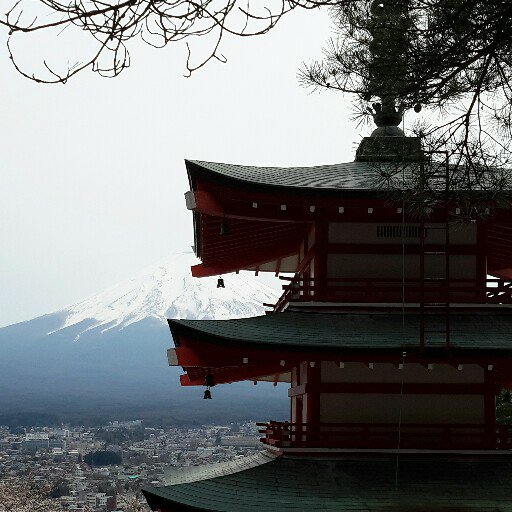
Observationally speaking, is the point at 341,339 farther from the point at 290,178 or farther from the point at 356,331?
the point at 290,178

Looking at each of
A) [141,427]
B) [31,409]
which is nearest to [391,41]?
[141,427]

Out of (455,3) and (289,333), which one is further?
(289,333)

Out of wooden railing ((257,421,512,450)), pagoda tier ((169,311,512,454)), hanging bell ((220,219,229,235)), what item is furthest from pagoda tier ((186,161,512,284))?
wooden railing ((257,421,512,450))

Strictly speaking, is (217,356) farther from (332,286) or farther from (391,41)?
(391,41)

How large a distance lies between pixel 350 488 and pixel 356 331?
1.91 metres

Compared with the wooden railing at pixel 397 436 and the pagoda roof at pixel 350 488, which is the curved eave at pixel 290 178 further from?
the pagoda roof at pixel 350 488

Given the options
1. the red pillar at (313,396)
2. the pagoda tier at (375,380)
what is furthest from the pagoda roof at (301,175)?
the red pillar at (313,396)

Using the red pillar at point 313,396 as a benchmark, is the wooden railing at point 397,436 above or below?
below

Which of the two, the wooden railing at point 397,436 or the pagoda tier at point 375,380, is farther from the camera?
the wooden railing at point 397,436

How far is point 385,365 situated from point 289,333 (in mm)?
1375

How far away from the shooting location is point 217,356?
12.8 meters

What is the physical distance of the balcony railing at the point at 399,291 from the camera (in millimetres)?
13242

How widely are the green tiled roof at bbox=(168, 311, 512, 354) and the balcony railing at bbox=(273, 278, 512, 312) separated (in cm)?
20

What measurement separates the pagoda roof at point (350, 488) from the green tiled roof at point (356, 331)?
4.99ft
